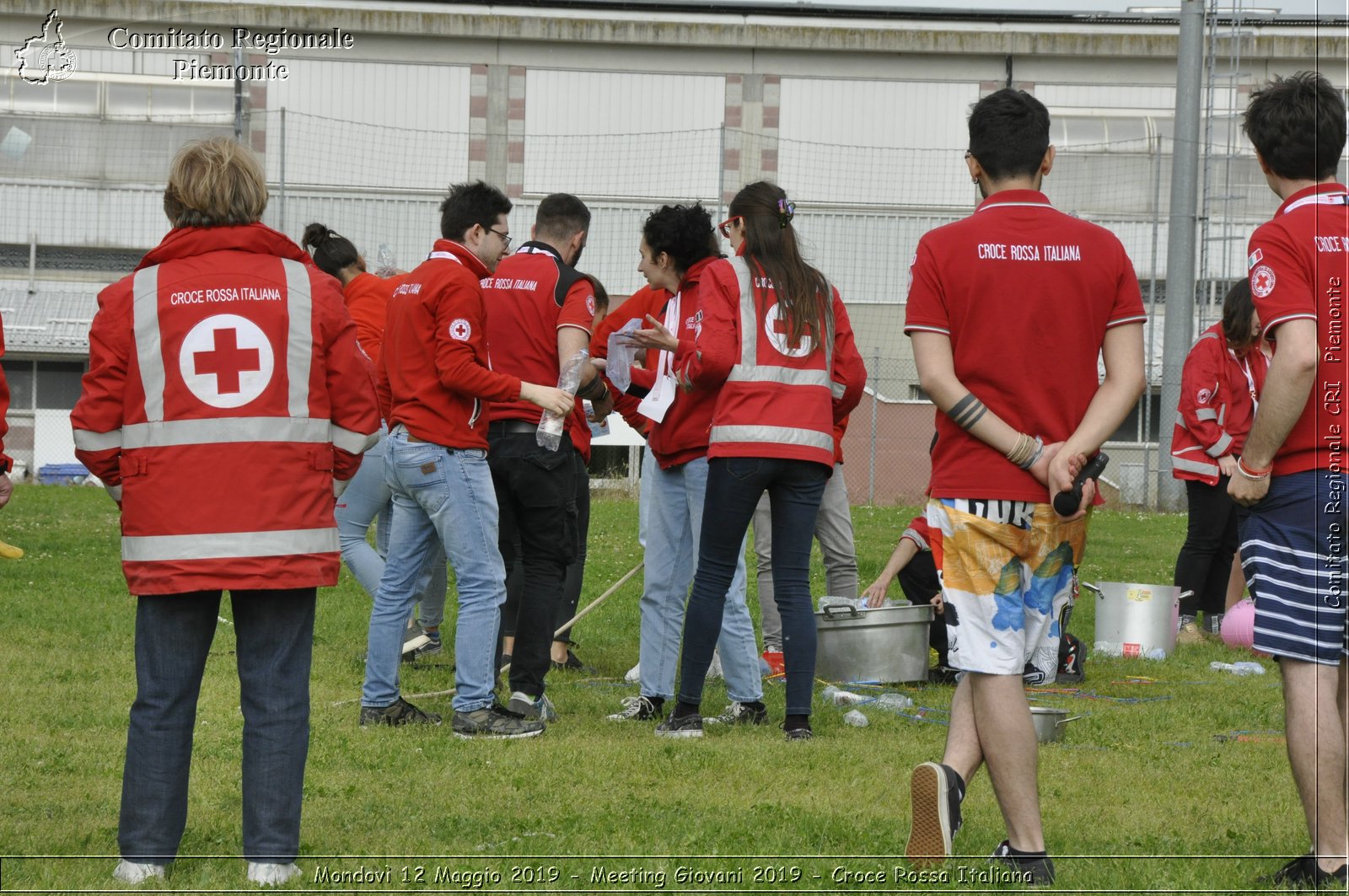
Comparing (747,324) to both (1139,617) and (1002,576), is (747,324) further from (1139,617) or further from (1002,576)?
(1139,617)

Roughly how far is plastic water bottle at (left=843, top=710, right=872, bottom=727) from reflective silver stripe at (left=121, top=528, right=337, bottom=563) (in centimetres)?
305

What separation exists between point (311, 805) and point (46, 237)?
2340cm

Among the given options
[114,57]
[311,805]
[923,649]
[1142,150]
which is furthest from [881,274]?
[311,805]

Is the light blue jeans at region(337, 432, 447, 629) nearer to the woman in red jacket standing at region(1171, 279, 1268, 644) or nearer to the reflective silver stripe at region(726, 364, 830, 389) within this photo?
the reflective silver stripe at region(726, 364, 830, 389)

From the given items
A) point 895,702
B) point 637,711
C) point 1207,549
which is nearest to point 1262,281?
point 895,702

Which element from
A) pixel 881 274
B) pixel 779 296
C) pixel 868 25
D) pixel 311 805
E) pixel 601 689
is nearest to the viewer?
pixel 311 805

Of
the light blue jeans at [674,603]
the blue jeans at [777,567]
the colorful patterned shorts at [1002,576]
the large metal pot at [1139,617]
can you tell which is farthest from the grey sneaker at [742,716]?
the large metal pot at [1139,617]

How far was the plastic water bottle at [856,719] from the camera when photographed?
6195 millimetres

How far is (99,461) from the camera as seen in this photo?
3.88 metres

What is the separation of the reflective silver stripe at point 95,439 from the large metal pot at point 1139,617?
5887 mm

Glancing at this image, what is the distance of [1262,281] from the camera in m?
3.82

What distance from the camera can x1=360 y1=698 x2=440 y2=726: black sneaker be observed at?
19.9ft

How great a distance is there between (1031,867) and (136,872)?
231cm

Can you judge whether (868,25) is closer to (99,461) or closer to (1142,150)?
(1142,150)
